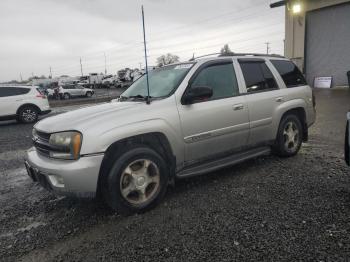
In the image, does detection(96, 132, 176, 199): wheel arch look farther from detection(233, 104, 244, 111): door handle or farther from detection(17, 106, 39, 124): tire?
detection(17, 106, 39, 124): tire

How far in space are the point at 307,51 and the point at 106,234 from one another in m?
14.1

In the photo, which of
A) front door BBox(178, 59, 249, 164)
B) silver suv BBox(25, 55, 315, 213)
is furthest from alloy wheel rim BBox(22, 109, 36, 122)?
front door BBox(178, 59, 249, 164)

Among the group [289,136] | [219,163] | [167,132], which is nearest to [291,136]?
[289,136]

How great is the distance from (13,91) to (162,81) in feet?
36.0

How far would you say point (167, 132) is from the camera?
11.5ft

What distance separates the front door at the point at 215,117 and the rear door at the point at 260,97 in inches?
6.9

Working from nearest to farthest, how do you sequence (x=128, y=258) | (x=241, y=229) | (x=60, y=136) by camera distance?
(x=128, y=258) < (x=241, y=229) < (x=60, y=136)

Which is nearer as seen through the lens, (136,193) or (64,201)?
(136,193)

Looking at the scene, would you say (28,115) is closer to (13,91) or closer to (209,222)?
(13,91)

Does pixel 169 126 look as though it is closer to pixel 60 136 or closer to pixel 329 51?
pixel 60 136

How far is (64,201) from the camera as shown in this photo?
391 centimetres

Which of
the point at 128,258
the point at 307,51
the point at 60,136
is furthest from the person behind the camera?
the point at 307,51

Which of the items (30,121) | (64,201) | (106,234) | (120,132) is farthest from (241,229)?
(30,121)

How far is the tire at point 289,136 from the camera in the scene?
4.88 metres
